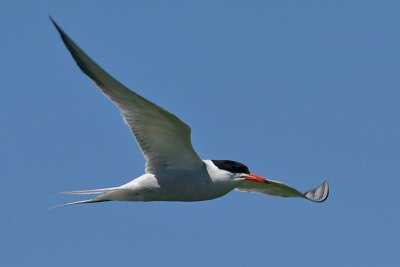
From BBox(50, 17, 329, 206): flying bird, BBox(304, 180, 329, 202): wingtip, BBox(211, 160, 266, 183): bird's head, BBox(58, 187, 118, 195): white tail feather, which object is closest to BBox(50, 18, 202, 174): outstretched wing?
BBox(50, 17, 329, 206): flying bird

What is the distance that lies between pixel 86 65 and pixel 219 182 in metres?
2.79

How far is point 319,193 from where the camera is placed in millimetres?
13367

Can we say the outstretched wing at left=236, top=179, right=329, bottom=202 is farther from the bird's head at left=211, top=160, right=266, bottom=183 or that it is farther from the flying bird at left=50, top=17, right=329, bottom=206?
the flying bird at left=50, top=17, right=329, bottom=206

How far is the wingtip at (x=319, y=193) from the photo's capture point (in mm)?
13164

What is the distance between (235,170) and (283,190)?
2.40m

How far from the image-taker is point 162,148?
11.1 meters

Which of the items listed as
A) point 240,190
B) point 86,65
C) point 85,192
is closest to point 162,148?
point 85,192

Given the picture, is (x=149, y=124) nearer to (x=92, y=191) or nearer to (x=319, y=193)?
(x=92, y=191)

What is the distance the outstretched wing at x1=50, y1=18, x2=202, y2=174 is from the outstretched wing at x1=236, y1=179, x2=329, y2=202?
96.4 inches

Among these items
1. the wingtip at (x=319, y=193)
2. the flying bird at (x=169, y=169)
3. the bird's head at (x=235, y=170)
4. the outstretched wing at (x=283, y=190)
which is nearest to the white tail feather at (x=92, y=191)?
the flying bird at (x=169, y=169)

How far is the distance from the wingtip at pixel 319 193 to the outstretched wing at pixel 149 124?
2957 millimetres

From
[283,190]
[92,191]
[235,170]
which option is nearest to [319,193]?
[283,190]

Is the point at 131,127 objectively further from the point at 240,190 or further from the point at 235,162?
the point at 240,190

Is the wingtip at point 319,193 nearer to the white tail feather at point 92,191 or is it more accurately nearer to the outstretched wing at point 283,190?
the outstretched wing at point 283,190
